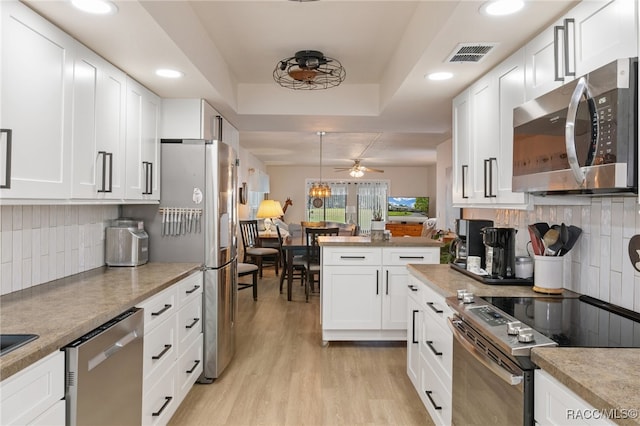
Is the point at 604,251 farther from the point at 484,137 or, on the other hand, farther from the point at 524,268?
the point at 484,137

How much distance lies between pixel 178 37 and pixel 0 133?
3.14 ft

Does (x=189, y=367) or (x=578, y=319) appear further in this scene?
(x=189, y=367)

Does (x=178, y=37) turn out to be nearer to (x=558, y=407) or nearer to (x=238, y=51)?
(x=238, y=51)

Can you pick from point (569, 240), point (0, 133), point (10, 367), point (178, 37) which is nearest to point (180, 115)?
point (178, 37)

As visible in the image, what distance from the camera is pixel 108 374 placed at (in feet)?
5.15

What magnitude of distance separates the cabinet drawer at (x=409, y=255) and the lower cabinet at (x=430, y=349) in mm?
834

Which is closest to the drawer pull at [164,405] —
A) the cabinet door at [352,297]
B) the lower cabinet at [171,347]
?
the lower cabinet at [171,347]

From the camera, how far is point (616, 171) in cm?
129

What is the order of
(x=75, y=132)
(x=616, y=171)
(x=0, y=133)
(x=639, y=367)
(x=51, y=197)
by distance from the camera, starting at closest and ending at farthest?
1. (x=639, y=367)
2. (x=616, y=171)
3. (x=0, y=133)
4. (x=51, y=197)
5. (x=75, y=132)

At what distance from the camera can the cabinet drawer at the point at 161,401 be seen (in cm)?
198

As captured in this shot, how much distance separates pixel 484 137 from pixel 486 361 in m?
1.48

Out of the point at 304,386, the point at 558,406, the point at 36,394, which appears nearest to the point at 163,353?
the point at 36,394

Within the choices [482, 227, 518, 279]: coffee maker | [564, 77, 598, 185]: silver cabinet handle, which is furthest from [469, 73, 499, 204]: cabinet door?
[564, 77, 598, 185]: silver cabinet handle

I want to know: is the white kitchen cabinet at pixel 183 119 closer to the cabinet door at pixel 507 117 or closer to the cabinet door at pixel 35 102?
the cabinet door at pixel 35 102
